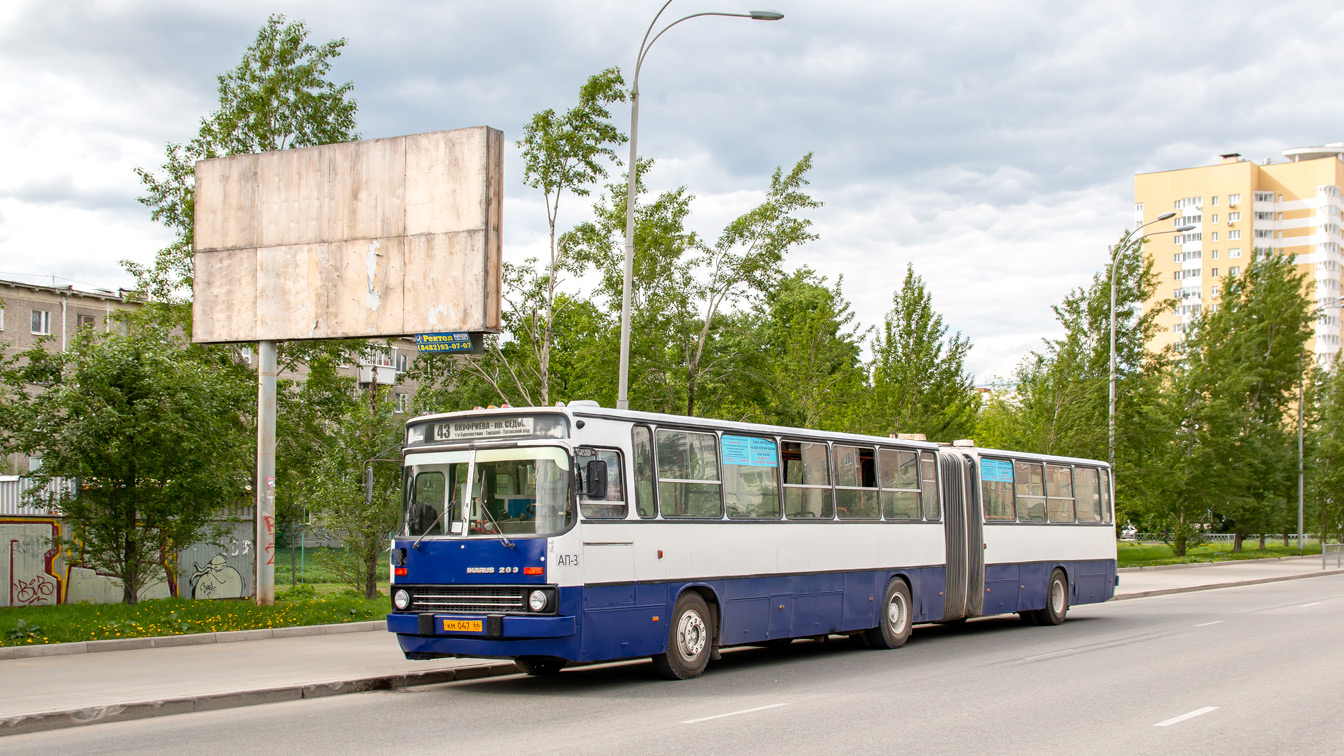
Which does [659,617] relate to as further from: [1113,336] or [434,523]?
[1113,336]

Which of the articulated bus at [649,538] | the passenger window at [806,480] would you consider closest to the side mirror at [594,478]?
the articulated bus at [649,538]

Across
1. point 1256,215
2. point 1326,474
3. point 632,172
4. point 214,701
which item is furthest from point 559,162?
point 1256,215

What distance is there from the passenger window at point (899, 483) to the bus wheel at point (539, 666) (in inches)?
217

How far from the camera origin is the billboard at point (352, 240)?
1839cm

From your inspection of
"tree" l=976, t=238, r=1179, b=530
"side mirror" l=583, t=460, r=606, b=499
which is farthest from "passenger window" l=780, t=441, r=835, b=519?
"tree" l=976, t=238, r=1179, b=530

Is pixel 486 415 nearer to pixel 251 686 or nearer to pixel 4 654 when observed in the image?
pixel 251 686

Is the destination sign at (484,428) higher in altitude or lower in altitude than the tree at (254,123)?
lower

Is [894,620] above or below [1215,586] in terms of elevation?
above

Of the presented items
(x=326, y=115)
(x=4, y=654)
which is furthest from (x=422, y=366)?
(x=4, y=654)

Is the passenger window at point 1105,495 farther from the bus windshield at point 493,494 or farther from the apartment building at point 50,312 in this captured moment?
the apartment building at point 50,312

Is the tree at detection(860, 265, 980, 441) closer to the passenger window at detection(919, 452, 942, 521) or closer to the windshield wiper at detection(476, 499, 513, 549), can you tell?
the passenger window at detection(919, 452, 942, 521)

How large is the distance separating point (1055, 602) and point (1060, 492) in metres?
2.00

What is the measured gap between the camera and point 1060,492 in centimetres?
2214

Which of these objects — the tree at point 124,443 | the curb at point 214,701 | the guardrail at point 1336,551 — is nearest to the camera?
the curb at point 214,701
